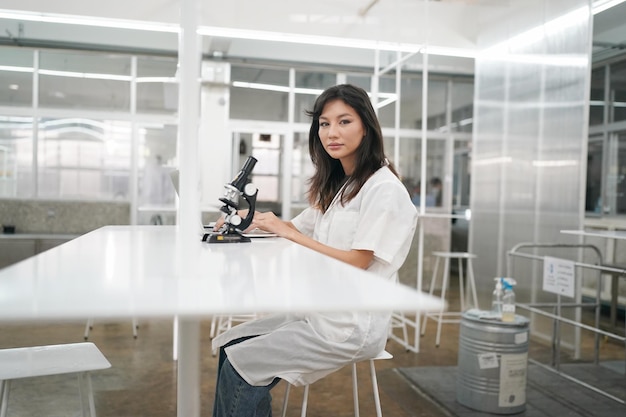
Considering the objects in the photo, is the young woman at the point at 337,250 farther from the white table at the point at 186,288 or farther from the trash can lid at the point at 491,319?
the trash can lid at the point at 491,319

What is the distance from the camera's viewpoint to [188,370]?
1.29m

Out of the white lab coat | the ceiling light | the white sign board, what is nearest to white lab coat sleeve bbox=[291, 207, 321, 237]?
the white lab coat

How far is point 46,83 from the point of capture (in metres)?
6.30

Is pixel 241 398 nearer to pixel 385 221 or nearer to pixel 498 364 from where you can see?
pixel 385 221

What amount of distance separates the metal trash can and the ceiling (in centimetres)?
231

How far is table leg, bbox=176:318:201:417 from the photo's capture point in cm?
126

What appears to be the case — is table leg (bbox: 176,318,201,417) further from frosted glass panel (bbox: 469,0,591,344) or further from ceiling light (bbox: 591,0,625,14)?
ceiling light (bbox: 591,0,625,14)

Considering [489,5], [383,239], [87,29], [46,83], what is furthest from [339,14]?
[383,239]

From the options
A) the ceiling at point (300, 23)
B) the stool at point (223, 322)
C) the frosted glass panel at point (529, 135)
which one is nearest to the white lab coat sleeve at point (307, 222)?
the stool at point (223, 322)

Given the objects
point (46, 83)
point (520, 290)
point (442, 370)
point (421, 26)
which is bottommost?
point (442, 370)

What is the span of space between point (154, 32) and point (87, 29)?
29.6 inches

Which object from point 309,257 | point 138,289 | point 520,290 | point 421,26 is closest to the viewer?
point 138,289

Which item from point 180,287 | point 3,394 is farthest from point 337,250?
point 3,394

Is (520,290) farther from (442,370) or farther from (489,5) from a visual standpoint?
(489,5)
